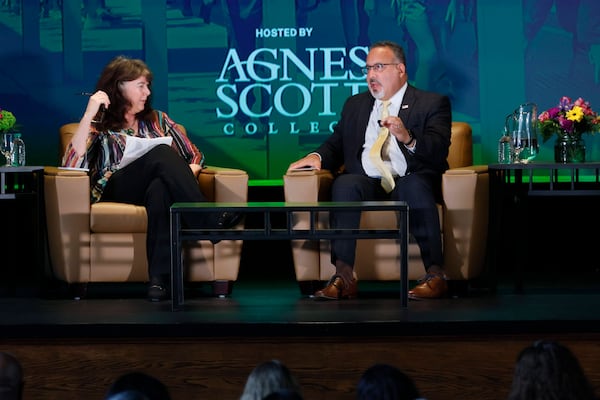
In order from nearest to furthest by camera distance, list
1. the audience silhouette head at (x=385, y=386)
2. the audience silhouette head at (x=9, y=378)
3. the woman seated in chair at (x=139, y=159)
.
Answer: the audience silhouette head at (x=385, y=386)
the audience silhouette head at (x=9, y=378)
the woman seated in chair at (x=139, y=159)

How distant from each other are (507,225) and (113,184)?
7.81 feet

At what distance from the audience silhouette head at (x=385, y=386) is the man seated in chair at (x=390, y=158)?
8.42ft

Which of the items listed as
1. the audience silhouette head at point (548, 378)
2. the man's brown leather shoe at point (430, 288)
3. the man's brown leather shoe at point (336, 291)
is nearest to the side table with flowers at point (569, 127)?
the man's brown leather shoe at point (430, 288)

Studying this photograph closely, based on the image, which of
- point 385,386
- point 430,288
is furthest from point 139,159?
point 385,386

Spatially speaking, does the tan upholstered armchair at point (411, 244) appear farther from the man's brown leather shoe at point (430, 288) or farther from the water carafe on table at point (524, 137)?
the water carafe on table at point (524, 137)

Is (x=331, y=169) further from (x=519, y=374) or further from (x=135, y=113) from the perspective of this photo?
(x=519, y=374)

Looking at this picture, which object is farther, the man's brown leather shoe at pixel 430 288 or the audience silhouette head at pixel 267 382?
the man's brown leather shoe at pixel 430 288

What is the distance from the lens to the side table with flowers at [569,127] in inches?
201

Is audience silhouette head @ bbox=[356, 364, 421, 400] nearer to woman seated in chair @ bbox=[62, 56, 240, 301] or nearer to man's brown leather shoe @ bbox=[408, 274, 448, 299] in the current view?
man's brown leather shoe @ bbox=[408, 274, 448, 299]

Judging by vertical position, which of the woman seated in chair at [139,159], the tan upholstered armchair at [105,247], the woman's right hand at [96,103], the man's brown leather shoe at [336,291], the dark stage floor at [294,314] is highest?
the woman's right hand at [96,103]

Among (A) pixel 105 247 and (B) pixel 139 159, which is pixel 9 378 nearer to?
(A) pixel 105 247

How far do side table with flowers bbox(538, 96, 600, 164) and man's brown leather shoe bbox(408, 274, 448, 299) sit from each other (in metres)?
0.93

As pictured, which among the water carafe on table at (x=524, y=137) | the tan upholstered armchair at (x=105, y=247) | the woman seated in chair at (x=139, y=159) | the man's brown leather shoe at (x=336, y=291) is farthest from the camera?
the water carafe on table at (x=524, y=137)

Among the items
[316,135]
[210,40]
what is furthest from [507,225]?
[210,40]
